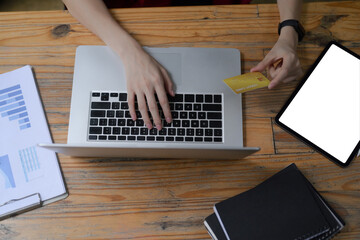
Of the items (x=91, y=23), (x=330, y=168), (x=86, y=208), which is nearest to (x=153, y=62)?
(x=91, y=23)

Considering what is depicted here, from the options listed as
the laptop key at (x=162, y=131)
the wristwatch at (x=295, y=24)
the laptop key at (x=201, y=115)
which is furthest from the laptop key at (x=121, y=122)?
the wristwatch at (x=295, y=24)

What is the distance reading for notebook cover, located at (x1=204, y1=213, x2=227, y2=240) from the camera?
66 centimetres

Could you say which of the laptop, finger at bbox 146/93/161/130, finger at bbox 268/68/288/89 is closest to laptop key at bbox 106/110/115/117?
the laptop

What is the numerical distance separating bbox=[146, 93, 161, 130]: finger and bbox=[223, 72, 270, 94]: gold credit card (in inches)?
7.8

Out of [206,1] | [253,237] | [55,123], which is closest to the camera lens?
[253,237]

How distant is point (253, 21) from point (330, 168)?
0.49 metres

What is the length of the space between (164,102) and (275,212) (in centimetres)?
39

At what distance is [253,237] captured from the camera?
635 mm

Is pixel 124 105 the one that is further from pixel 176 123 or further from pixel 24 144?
pixel 24 144

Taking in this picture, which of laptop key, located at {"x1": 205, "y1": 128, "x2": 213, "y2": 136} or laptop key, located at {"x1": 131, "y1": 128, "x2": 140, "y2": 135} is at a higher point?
laptop key, located at {"x1": 131, "y1": 128, "x2": 140, "y2": 135}

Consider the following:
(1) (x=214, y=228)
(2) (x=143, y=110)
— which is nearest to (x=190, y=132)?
(2) (x=143, y=110)

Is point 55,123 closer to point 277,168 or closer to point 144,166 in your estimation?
point 144,166

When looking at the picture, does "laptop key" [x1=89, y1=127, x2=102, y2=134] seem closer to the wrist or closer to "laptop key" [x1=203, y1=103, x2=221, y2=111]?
"laptop key" [x1=203, y1=103, x2=221, y2=111]

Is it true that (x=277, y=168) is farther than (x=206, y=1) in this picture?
No
